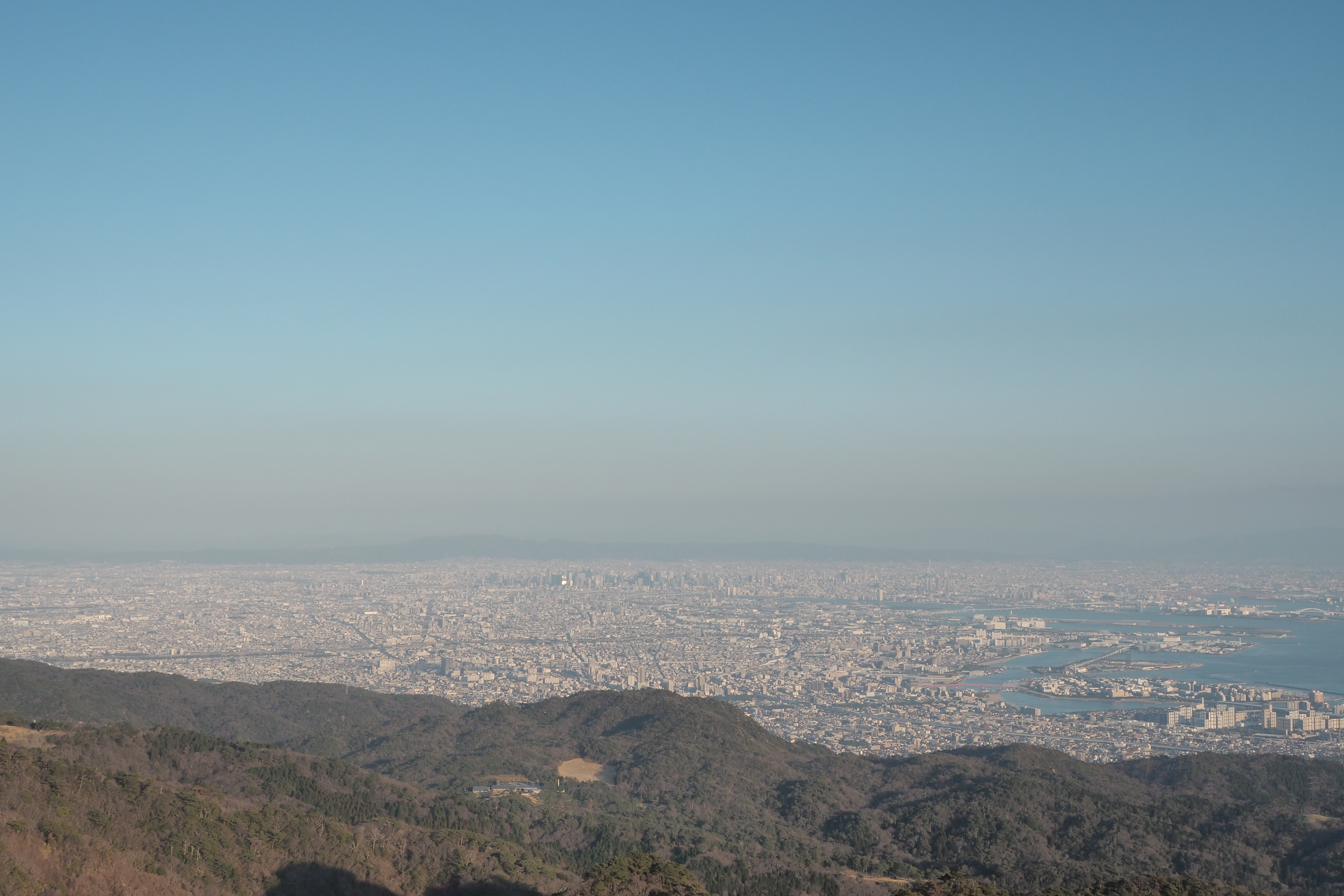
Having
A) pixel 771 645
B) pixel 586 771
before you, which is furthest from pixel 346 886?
pixel 771 645

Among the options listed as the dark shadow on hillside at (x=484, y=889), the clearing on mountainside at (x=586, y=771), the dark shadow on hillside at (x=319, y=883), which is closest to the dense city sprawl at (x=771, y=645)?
the clearing on mountainside at (x=586, y=771)

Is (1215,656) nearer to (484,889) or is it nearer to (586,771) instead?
(586,771)

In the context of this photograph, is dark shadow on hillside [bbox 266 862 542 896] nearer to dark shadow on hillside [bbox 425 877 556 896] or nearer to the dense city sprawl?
Answer: dark shadow on hillside [bbox 425 877 556 896]

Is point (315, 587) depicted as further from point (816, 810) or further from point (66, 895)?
point (66, 895)

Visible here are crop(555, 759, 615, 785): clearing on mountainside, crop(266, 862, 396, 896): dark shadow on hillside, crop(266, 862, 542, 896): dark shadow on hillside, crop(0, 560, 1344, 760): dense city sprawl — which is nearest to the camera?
crop(266, 862, 396, 896): dark shadow on hillside

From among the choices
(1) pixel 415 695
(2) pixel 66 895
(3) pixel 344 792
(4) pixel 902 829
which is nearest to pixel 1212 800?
(4) pixel 902 829

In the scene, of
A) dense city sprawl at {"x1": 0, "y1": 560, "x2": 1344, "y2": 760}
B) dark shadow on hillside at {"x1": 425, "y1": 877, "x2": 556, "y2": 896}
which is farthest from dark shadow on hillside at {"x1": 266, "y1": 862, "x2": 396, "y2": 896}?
dense city sprawl at {"x1": 0, "y1": 560, "x2": 1344, "y2": 760}
